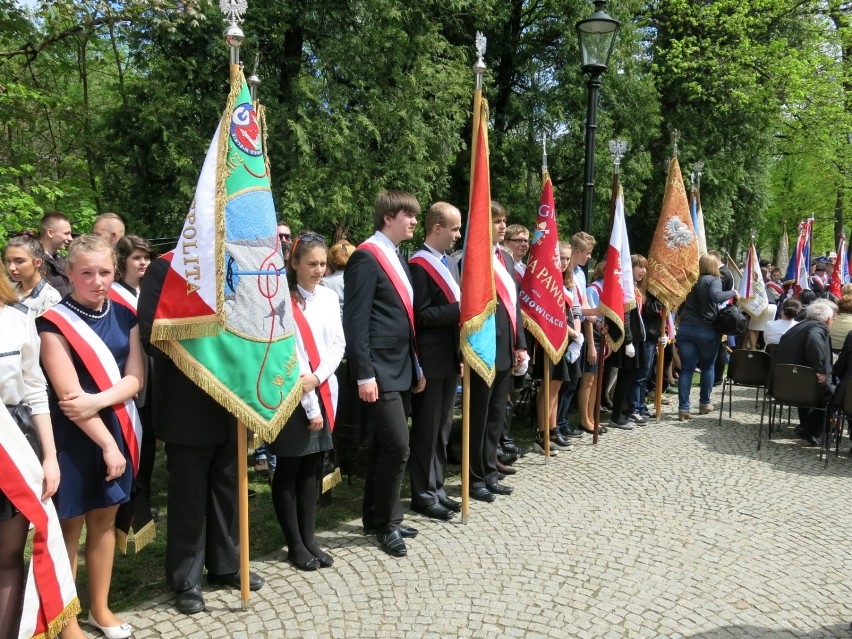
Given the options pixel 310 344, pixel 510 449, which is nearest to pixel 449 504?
pixel 510 449

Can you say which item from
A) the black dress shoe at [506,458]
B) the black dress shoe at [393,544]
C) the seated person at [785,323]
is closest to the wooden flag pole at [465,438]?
the black dress shoe at [393,544]

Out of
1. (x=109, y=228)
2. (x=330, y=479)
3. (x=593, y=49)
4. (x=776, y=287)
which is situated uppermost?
(x=593, y=49)

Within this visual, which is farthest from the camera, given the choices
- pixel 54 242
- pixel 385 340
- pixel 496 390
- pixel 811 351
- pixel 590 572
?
pixel 811 351

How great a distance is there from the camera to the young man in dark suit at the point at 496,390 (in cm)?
541

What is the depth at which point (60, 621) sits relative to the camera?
2855mm

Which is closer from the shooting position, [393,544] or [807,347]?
[393,544]

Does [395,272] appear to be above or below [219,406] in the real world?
above

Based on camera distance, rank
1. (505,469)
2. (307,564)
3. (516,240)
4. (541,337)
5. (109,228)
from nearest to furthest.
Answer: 1. (307,564)
2. (109,228)
3. (505,469)
4. (541,337)
5. (516,240)

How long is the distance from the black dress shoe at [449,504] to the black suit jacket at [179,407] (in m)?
2.00

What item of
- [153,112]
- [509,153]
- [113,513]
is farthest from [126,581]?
[509,153]

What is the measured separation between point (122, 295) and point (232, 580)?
1701 mm

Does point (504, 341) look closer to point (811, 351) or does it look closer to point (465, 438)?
point (465, 438)

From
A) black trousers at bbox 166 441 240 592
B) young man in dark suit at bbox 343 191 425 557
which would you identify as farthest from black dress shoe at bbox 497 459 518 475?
black trousers at bbox 166 441 240 592

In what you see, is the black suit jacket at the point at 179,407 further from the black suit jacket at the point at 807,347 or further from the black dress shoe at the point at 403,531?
the black suit jacket at the point at 807,347
